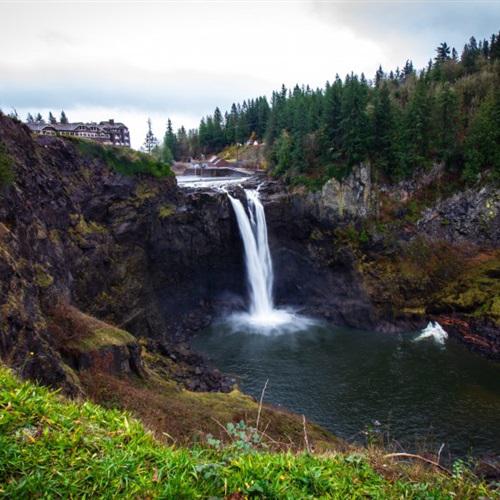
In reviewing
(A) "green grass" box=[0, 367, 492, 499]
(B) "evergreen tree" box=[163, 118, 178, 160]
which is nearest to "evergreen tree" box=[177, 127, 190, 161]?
(B) "evergreen tree" box=[163, 118, 178, 160]

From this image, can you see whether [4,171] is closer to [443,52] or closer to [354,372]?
[354,372]

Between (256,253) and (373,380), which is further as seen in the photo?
(256,253)

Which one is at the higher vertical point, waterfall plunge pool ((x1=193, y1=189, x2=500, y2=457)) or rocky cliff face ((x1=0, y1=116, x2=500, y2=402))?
Answer: rocky cliff face ((x1=0, y1=116, x2=500, y2=402))

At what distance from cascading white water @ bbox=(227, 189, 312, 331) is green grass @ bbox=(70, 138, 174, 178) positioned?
7782 mm

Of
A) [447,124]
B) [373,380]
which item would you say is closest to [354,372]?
[373,380]

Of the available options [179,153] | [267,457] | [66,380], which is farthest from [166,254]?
[179,153]

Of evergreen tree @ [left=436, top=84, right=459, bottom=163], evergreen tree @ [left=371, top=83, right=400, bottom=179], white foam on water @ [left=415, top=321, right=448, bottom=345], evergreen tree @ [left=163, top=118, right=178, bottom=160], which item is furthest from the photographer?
evergreen tree @ [left=163, top=118, right=178, bottom=160]

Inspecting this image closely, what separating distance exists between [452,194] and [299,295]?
18.4 metres

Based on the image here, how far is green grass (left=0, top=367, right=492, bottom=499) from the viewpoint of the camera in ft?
15.1

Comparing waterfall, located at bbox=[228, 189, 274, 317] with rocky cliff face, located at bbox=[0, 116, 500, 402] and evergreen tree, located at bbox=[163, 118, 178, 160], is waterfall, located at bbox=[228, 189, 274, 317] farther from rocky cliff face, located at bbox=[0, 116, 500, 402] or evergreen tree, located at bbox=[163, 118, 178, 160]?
evergreen tree, located at bbox=[163, 118, 178, 160]

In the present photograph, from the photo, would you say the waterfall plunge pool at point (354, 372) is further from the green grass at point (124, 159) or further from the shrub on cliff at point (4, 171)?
the shrub on cliff at point (4, 171)

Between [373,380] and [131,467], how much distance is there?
79.9 feet

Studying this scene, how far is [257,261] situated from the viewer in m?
40.3

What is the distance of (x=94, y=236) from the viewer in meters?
28.6
